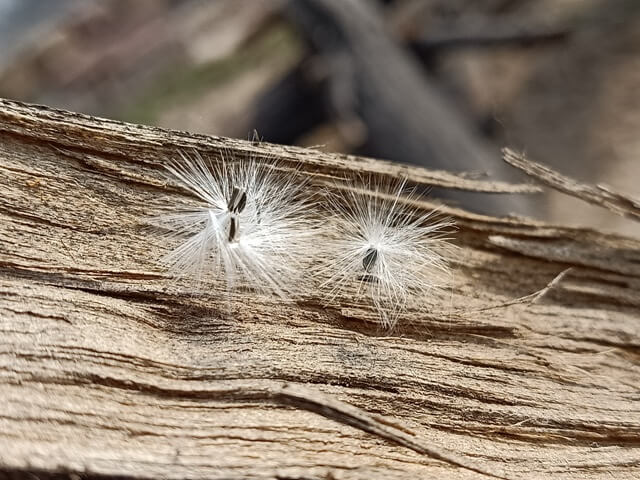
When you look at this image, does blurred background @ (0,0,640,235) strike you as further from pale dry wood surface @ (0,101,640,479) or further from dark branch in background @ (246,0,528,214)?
pale dry wood surface @ (0,101,640,479)

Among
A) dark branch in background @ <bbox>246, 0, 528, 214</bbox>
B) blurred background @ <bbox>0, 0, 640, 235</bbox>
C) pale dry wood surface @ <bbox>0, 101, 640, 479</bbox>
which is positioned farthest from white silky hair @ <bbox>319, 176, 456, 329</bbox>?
dark branch in background @ <bbox>246, 0, 528, 214</bbox>

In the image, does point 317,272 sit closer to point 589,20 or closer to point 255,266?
point 255,266

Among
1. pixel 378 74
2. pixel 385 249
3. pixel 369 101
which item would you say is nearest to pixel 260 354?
pixel 385 249

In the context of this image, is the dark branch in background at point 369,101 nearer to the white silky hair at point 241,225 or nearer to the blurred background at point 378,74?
the blurred background at point 378,74

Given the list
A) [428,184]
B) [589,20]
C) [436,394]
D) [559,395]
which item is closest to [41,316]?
[436,394]

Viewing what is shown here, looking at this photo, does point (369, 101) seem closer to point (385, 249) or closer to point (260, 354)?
point (385, 249)
